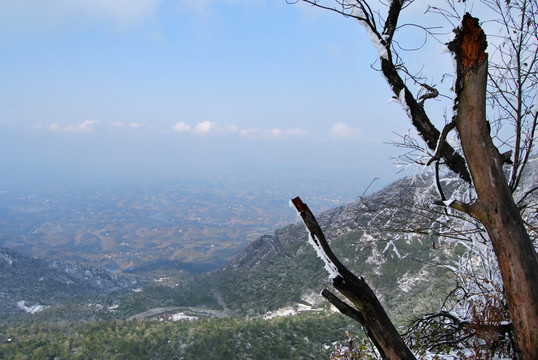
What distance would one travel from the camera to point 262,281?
988 inches

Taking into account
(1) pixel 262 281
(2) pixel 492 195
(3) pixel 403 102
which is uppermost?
(3) pixel 403 102

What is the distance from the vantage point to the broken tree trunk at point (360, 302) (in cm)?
258

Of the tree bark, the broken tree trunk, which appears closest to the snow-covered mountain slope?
the broken tree trunk

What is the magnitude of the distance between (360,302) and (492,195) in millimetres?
1224

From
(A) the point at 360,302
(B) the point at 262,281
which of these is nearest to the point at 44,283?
(B) the point at 262,281

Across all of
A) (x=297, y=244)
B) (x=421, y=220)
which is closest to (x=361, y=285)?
(x=421, y=220)

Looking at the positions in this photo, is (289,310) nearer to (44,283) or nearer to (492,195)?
(492,195)

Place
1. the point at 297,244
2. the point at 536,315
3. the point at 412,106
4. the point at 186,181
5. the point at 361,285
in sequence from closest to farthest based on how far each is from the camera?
1. the point at 536,315
2. the point at 361,285
3. the point at 412,106
4. the point at 297,244
5. the point at 186,181

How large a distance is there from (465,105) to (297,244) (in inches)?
1103

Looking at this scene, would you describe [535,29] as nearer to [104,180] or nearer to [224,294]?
[224,294]

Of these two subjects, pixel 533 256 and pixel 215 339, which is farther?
pixel 215 339

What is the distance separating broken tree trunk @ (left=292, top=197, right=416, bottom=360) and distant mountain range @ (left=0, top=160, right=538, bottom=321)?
1165 centimetres

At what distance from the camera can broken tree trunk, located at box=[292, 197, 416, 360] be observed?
2576mm

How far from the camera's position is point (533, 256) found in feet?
7.54
